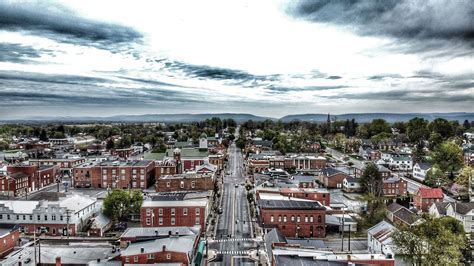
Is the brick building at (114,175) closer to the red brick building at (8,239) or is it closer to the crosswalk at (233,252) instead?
the red brick building at (8,239)

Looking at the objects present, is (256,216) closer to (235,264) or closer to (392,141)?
(235,264)

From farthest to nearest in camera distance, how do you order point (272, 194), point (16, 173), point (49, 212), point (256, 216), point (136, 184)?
point (136, 184)
point (16, 173)
point (272, 194)
point (256, 216)
point (49, 212)

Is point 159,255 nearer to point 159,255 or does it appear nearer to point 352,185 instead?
point 159,255

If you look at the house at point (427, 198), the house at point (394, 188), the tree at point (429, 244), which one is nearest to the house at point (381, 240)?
the tree at point (429, 244)

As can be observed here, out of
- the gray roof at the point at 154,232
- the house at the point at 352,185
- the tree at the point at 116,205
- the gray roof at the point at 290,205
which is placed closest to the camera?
the gray roof at the point at 154,232

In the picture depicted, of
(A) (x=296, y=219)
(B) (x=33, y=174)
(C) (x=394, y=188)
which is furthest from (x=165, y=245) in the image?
(B) (x=33, y=174)

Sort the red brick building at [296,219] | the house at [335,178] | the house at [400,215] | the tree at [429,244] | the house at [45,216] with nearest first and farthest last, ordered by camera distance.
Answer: the tree at [429,244], the house at [400,215], the red brick building at [296,219], the house at [45,216], the house at [335,178]

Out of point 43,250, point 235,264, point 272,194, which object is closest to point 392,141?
point 272,194
